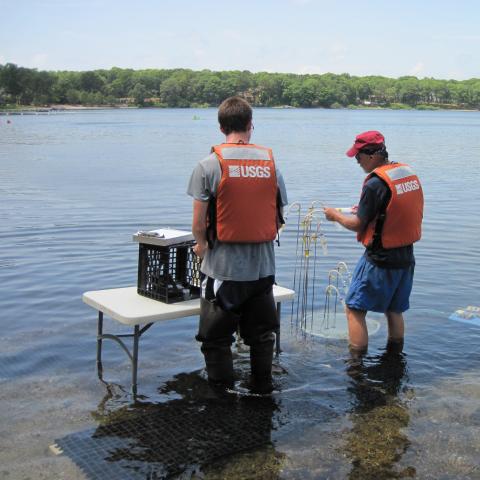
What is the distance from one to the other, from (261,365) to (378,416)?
3.39 ft

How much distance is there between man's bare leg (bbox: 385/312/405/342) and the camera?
21.2 feet

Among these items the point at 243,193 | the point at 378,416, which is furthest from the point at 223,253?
the point at 378,416

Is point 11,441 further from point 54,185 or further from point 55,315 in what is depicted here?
point 54,185

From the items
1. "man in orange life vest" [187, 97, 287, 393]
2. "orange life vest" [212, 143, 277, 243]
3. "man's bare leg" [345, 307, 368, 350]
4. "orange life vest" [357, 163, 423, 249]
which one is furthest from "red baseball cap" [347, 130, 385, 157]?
"man's bare leg" [345, 307, 368, 350]

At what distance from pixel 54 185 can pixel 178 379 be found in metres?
17.9

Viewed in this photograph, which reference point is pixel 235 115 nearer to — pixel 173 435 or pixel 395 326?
pixel 173 435

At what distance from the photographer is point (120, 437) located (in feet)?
16.8

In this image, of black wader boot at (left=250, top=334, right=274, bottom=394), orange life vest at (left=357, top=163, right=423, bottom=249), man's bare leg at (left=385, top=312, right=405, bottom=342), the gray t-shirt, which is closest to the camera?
the gray t-shirt

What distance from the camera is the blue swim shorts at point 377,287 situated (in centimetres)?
606

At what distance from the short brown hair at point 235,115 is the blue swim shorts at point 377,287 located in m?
1.81

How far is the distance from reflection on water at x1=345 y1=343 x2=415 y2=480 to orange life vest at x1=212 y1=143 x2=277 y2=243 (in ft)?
5.57

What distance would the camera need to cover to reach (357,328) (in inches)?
253

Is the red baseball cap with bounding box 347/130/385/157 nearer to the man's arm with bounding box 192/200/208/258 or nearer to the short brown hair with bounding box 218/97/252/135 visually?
the short brown hair with bounding box 218/97/252/135

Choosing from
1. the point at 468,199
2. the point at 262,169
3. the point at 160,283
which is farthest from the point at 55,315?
the point at 468,199
